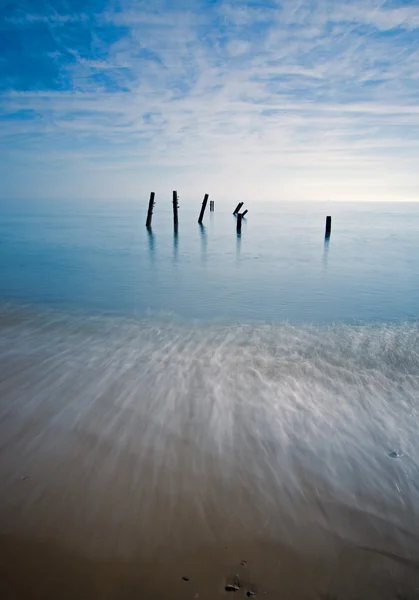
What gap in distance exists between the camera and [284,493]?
348 cm

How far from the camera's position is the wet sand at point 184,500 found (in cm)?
264

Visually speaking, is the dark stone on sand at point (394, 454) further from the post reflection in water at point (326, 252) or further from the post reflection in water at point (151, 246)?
the post reflection in water at point (151, 246)

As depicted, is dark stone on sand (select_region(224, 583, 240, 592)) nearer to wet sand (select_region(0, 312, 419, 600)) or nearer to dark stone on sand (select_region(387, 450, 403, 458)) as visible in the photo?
wet sand (select_region(0, 312, 419, 600))

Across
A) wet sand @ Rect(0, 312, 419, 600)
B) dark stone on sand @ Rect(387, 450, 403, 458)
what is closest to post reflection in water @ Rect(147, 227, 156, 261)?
wet sand @ Rect(0, 312, 419, 600)

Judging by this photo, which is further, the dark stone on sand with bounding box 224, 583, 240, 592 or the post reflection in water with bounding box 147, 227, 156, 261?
the post reflection in water with bounding box 147, 227, 156, 261

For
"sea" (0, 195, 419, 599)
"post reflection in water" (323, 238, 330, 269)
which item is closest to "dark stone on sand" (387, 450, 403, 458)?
"sea" (0, 195, 419, 599)

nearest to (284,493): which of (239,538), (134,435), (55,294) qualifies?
(239,538)

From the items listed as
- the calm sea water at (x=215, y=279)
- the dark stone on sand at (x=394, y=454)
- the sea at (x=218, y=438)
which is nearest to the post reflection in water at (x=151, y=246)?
the calm sea water at (x=215, y=279)

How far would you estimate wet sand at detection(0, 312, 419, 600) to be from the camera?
264 centimetres

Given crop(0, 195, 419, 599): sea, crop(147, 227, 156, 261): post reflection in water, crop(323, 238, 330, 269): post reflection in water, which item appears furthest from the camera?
crop(147, 227, 156, 261): post reflection in water

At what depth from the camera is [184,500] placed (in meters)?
3.37

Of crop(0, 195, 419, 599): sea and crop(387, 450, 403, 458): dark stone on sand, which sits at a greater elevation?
crop(0, 195, 419, 599): sea

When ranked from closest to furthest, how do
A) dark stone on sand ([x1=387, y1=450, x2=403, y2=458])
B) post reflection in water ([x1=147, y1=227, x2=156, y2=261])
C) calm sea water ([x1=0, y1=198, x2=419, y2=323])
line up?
1. dark stone on sand ([x1=387, y1=450, x2=403, y2=458])
2. calm sea water ([x1=0, y1=198, x2=419, y2=323])
3. post reflection in water ([x1=147, y1=227, x2=156, y2=261])

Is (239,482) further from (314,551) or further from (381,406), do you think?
(381,406)
